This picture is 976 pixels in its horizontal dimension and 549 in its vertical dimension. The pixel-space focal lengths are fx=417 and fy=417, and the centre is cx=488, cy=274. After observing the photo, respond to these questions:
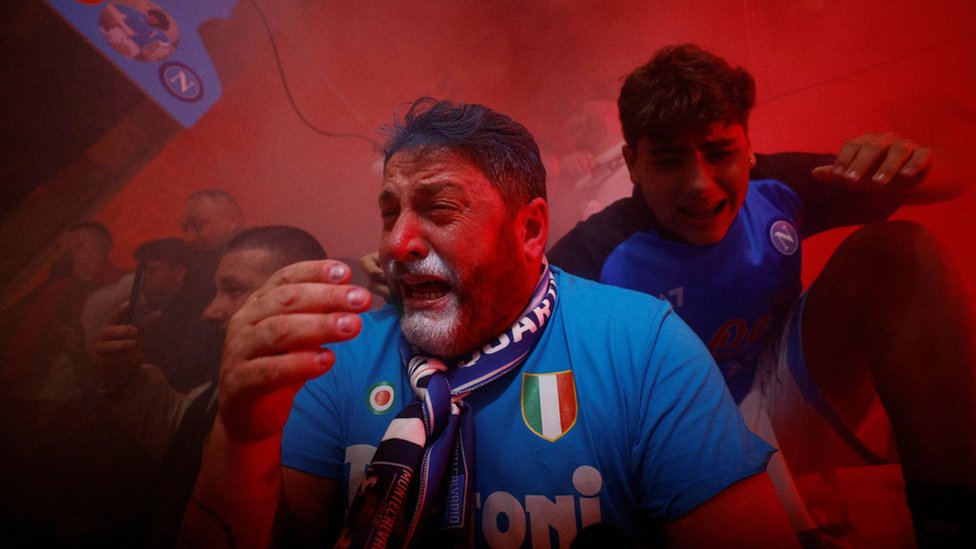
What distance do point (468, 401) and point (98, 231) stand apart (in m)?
1.63

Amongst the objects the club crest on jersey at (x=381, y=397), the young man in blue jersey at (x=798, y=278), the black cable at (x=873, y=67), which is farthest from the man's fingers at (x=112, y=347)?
the black cable at (x=873, y=67)

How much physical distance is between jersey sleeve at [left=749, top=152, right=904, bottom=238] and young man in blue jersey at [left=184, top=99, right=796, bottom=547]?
0.70 m

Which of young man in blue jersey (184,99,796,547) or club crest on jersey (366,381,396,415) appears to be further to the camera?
club crest on jersey (366,381,396,415)

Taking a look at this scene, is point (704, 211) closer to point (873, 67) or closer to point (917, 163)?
point (917, 163)

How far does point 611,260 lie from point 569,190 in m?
0.66

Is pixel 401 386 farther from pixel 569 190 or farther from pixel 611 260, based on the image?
pixel 569 190

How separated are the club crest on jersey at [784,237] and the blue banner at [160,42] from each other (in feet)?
7.33

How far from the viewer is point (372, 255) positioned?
153cm

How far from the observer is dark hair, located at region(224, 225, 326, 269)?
1.75m

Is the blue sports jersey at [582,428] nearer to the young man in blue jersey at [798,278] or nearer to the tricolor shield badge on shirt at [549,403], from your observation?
the tricolor shield badge on shirt at [549,403]

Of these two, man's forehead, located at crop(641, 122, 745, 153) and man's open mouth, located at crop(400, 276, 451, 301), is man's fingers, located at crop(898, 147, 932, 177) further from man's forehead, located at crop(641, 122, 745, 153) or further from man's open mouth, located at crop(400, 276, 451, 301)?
man's open mouth, located at crop(400, 276, 451, 301)

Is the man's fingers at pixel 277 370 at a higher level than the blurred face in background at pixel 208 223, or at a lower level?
lower

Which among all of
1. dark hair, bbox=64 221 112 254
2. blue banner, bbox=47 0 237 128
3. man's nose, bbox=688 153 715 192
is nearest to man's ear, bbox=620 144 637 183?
man's nose, bbox=688 153 715 192

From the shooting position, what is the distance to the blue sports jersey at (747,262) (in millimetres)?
1305
